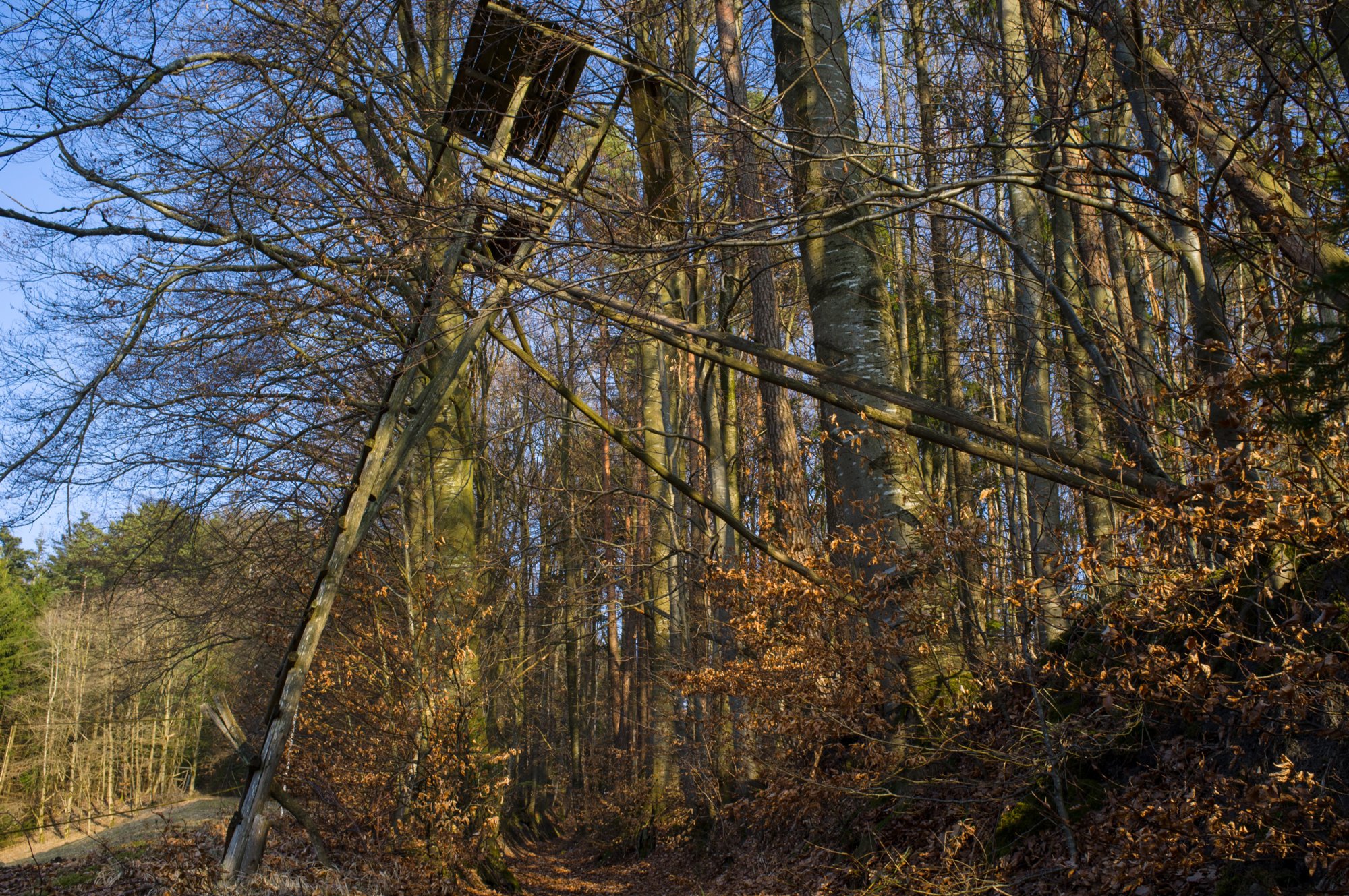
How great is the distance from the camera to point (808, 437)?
27.6 ft

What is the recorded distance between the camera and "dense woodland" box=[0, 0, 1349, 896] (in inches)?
171

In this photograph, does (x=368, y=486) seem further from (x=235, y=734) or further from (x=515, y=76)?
(x=515, y=76)

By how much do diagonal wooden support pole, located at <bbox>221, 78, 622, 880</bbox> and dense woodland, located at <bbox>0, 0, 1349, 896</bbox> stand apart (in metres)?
0.03

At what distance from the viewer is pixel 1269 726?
443 centimetres

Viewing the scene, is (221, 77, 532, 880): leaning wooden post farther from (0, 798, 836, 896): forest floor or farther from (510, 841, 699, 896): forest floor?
→ (510, 841, 699, 896): forest floor

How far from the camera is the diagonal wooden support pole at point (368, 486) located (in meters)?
5.91

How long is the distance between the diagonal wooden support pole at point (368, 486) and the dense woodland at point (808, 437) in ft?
0.11

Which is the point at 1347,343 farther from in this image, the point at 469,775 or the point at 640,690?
the point at 640,690

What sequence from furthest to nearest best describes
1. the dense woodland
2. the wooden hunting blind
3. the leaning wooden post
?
the wooden hunting blind, the leaning wooden post, the dense woodland

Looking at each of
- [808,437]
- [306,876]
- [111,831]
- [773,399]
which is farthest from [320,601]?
[111,831]

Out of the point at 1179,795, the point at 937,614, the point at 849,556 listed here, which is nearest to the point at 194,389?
the point at 849,556

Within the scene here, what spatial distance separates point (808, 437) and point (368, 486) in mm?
4068

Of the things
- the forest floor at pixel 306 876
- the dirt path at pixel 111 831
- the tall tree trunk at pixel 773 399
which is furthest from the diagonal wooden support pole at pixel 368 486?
the dirt path at pixel 111 831

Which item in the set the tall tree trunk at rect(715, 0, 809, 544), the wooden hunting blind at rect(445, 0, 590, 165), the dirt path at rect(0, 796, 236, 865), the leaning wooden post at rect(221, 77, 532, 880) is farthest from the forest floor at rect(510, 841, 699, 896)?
the wooden hunting blind at rect(445, 0, 590, 165)
